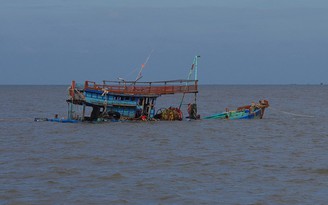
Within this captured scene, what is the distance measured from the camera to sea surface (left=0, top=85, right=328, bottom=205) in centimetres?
1683

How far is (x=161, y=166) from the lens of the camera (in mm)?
21906

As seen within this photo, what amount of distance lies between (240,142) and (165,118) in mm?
11887

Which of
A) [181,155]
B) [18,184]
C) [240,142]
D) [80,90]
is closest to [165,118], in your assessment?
[80,90]

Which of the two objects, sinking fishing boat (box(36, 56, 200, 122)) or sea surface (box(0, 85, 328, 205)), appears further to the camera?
sinking fishing boat (box(36, 56, 200, 122))

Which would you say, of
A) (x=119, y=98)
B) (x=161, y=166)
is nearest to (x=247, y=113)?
(x=119, y=98)

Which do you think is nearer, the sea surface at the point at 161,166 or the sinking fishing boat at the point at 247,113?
the sea surface at the point at 161,166

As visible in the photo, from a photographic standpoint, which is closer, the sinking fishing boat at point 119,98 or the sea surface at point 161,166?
the sea surface at point 161,166

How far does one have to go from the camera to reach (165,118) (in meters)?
41.9

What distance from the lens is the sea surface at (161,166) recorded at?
16828mm

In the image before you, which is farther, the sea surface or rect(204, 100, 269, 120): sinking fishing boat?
rect(204, 100, 269, 120): sinking fishing boat

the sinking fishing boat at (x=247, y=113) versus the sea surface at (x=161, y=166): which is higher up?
the sinking fishing boat at (x=247, y=113)

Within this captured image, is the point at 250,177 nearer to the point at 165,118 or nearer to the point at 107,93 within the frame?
the point at 107,93

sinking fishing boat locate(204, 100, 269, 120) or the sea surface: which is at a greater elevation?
sinking fishing boat locate(204, 100, 269, 120)

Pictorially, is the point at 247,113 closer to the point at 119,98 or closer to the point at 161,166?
the point at 119,98
